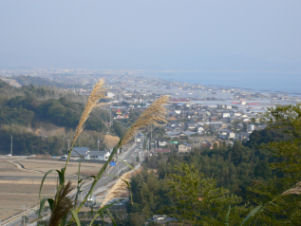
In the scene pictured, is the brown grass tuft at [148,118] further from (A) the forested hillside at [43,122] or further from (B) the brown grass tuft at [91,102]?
(A) the forested hillside at [43,122]

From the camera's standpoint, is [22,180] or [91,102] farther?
[22,180]

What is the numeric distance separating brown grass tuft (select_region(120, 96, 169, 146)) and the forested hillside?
21489mm

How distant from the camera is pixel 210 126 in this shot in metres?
32.7

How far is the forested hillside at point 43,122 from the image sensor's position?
27281 millimetres

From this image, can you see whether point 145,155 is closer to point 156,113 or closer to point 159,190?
point 159,190

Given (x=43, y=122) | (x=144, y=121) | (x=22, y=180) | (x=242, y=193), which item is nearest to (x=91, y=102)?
(x=144, y=121)

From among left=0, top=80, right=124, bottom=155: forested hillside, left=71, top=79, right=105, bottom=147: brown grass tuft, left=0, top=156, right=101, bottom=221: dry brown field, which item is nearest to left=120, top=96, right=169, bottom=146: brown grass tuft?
left=71, top=79, right=105, bottom=147: brown grass tuft

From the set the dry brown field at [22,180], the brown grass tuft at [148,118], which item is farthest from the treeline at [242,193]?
the dry brown field at [22,180]

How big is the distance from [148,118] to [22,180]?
1717 centimetres

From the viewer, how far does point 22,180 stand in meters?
17.8

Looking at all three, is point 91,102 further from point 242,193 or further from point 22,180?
point 22,180

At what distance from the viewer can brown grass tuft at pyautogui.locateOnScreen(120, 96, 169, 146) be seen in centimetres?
169

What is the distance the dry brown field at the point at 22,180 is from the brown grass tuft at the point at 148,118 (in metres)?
8.88

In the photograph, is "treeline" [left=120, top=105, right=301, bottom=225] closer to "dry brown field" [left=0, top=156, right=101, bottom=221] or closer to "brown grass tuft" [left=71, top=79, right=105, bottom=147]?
"brown grass tuft" [left=71, top=79, right=105, bottom=147]
